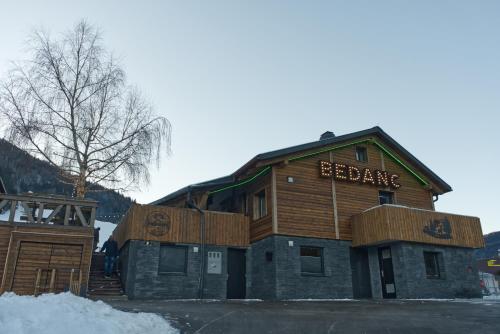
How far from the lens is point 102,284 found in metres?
18.1

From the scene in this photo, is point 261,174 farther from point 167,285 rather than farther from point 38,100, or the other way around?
point 38,100

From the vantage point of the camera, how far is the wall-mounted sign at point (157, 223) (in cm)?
1816

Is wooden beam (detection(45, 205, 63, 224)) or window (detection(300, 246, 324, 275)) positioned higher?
wooden beam (detection(45, 205, 63, 224))

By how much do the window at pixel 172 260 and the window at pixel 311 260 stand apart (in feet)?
18.0

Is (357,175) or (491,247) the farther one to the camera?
(491,247)

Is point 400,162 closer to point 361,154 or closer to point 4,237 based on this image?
point 361,154

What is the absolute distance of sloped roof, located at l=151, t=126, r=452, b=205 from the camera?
1944 cm

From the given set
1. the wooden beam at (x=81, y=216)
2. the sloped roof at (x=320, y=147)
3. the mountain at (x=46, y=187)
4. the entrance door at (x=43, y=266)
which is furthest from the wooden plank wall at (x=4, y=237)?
the mountain at (x=46, y=187)

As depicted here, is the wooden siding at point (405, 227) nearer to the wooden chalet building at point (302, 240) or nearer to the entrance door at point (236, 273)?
the wooden chalet building at point (302, 240)

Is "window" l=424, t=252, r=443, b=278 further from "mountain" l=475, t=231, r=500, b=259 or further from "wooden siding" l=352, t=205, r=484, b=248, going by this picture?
"mountain" l=475, t=231, r=500, b=259

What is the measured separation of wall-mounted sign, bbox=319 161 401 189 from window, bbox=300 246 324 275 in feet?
12.6

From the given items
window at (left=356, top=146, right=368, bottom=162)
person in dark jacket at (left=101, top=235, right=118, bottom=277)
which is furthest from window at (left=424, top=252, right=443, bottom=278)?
person in dark jacket at (left=101, top=235, right=118, bottom=277)

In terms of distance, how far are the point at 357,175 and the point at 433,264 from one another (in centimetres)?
569

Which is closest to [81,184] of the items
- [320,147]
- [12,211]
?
[12,211]
